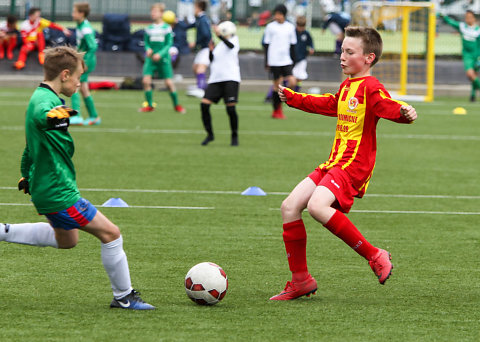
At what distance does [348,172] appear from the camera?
5.71 m

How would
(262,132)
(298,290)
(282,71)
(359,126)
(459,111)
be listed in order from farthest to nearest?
(459,111) < (282,71) < (262,132) < (359,126) < (298,290)

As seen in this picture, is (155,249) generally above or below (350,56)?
below

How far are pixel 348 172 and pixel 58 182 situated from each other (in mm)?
1811

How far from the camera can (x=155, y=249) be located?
23.3 ft

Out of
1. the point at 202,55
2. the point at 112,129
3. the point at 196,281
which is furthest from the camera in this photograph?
the point at 202,55

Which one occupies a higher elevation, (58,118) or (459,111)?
(58,118)

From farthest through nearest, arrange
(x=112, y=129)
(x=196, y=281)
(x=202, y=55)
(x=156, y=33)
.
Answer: (x=202, y=55), (x=156, y=33), (x=112, y=129), (x=196, y=281)

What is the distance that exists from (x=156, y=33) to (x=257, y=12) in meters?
12.1

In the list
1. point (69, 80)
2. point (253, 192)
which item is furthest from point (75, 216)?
point (253, 192)

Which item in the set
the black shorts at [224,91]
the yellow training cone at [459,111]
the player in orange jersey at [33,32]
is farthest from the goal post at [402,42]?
the black shorts at [224,91]

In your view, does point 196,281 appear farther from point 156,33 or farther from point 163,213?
point 156,33

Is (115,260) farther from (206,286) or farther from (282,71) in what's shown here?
(282,71)

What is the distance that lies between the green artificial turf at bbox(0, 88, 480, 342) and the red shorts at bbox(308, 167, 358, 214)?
60 centimetres

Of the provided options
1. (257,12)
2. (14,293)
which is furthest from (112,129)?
(257,12)
